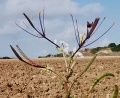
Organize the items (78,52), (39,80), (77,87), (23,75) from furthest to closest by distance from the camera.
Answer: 1. (23,75)
2. (39,80)
3. (77,87)
4. (78,52)

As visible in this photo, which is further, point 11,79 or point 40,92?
point 11,79

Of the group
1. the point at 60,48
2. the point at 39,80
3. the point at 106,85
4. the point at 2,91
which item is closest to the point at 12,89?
the point at 2,91

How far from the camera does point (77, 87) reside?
7684 mm

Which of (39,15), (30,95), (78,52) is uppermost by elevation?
(39,15)

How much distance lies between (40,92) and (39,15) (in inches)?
214

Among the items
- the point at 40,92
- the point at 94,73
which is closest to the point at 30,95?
the point at 40,92

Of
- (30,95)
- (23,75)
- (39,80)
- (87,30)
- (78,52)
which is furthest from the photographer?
(23,75)

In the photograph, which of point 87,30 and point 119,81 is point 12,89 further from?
point 87,30

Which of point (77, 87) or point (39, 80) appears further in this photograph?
point (39, 80)

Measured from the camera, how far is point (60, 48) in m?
2.25

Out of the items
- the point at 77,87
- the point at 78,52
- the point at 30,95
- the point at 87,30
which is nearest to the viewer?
the point at 87,30

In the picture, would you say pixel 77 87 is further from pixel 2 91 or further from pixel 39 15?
pixel 39 15

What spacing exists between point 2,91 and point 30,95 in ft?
1.94

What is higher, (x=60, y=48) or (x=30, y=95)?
(x=60, y=48)
